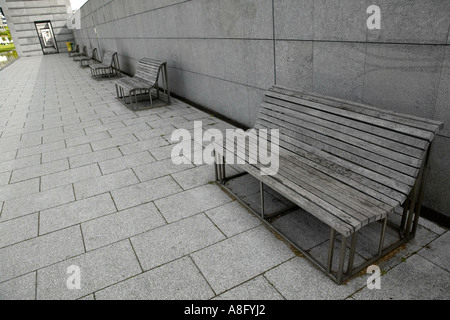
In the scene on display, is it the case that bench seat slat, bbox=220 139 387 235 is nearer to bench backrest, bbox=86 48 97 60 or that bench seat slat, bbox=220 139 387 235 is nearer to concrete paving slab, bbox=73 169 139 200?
concrete paving slab, bbox=73 169 139 200

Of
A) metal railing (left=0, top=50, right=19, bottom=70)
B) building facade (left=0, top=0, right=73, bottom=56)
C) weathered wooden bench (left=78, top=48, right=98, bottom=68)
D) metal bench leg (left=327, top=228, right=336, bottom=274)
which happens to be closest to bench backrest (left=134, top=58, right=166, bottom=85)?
metal bench leg (left=327, top=228, right=336, bottom=274)

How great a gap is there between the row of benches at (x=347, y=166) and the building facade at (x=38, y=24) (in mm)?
33320

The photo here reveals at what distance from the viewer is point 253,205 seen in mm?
3381

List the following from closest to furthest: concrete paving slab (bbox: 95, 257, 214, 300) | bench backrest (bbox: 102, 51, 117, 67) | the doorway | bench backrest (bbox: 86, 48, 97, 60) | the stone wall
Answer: concrete paving slab (bbox: 95, 257, 214, 300) < the stone wall < bench backrest (bbox: 102, 51, 117, 67) < bench backrest (bbox: 86, 48, 97, 60) < the doorway

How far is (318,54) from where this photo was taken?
3654 millimetres

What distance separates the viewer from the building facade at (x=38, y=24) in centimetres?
2862

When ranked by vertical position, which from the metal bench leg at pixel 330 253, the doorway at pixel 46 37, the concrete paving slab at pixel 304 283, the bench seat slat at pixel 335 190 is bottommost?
the concrete paving slab at pixel 304 283

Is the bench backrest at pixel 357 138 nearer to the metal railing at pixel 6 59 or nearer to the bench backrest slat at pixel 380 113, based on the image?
the bench backrest slat at pixel 380 113

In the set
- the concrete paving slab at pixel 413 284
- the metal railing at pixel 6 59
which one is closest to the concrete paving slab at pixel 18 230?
the concrete paving slab at pixel 413 284

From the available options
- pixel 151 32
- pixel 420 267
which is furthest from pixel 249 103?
pixel 151 32

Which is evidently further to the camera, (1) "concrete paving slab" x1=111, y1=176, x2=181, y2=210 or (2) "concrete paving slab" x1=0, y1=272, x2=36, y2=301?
(1) "concrete paving slab" x1=111, y1=176, x2=181, y2=210

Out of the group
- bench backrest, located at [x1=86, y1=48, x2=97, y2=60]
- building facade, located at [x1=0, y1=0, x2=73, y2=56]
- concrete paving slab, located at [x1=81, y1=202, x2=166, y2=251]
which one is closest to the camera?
concrete paving slab, located at [x1=81, y1=202, x2=166, y2=251]

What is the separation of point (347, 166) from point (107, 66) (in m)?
10.8

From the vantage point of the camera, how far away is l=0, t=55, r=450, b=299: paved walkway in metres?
2.34
